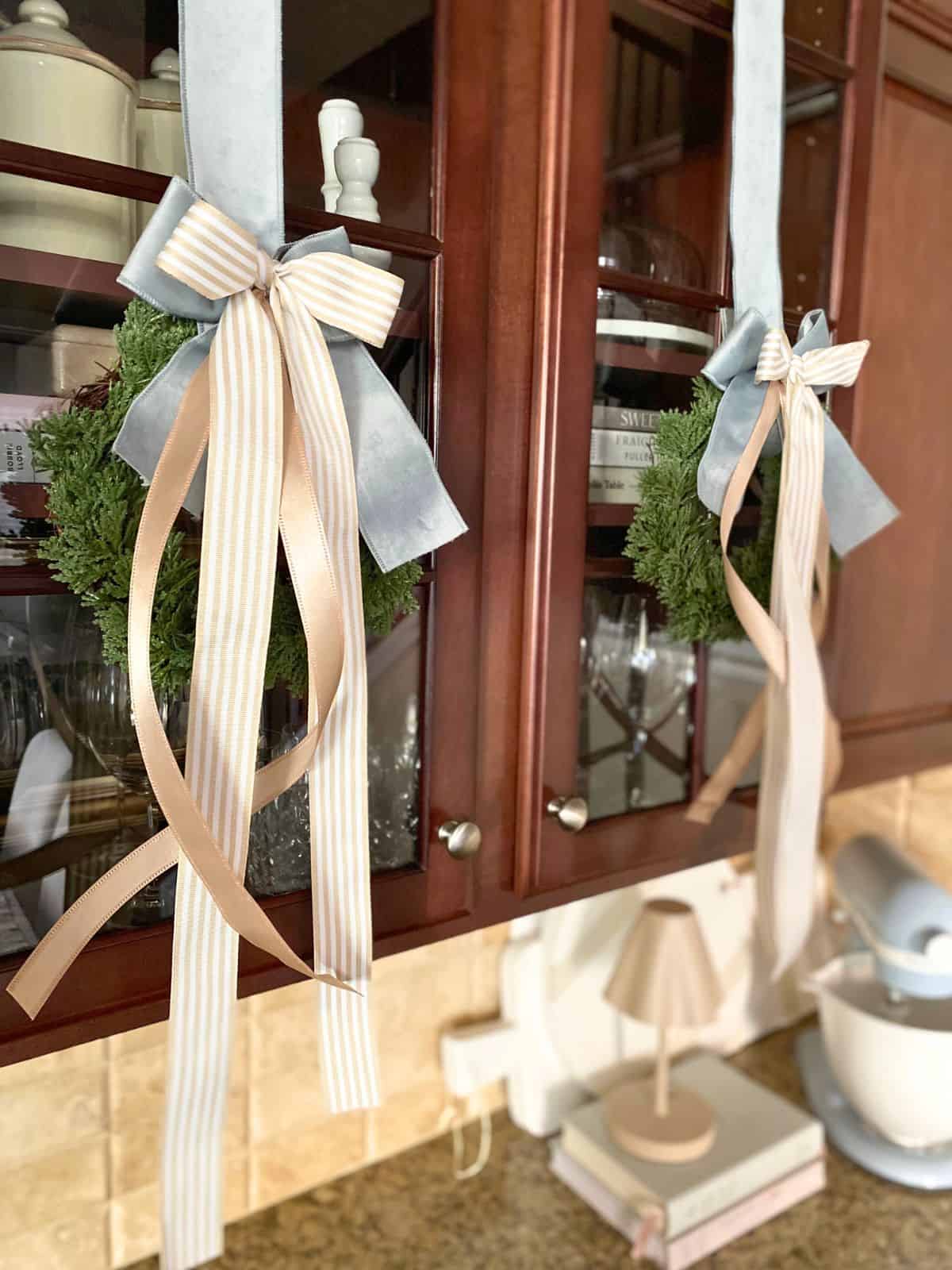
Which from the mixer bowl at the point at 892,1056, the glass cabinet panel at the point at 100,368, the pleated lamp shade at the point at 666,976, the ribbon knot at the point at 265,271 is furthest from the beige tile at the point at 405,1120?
the ribbon knot at the point at 265,271

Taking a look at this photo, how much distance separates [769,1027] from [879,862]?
0.38 meters

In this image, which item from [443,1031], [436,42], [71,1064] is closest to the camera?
[436,42]

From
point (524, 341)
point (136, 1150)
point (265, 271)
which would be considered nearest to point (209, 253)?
point (265, 271)

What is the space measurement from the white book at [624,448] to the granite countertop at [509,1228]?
0.81 m

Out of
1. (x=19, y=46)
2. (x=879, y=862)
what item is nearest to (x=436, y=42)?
(x=19, y=46)

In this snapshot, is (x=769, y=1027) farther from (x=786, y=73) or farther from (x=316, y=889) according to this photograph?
(x=786, y=73)

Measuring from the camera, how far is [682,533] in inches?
29.3

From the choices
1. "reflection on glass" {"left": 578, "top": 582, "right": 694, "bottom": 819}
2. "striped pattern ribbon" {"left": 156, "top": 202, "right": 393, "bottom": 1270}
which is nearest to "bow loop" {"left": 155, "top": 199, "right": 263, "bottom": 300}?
"striped pattern ribbon" {"left": 156, "top": 202, "right": 393, "bottom": 1270}

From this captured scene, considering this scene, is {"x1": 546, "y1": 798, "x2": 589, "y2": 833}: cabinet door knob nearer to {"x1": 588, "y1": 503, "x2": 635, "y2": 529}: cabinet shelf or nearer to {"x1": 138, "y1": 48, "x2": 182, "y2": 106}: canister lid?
{"x1": 588, "y1": 503, "x2": 635, "y2": 529}: cabinet shelf

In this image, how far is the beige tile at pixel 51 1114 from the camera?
87cm

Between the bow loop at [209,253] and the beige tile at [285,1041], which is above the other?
the bow loop at [209,253]

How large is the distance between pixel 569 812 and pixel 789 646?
21cm

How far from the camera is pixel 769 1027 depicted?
4.62 feet

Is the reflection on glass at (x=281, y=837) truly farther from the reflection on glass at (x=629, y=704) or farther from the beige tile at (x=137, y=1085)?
the beige tile at (x=137, y=1085)
